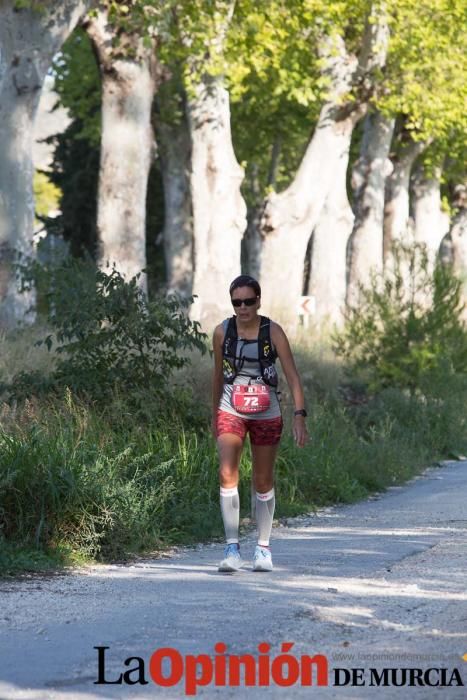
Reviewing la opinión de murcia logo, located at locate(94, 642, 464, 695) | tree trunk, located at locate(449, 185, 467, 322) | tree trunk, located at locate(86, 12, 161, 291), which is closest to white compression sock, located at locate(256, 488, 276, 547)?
la opinión de murcia logo, located at locate(94, 642, 464, 695)

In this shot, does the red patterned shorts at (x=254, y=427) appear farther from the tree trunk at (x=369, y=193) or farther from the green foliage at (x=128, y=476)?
the tree trunk at (x=369, y=193)

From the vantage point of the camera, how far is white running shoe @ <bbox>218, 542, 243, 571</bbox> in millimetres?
10742

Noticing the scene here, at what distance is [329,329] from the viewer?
29.8m

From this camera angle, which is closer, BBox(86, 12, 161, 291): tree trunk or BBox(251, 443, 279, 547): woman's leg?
BBox(251, 443, 279, 547): woman's leg

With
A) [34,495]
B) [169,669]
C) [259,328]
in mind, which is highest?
[259,328]

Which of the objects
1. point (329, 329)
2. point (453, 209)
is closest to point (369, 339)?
point (329, 329)

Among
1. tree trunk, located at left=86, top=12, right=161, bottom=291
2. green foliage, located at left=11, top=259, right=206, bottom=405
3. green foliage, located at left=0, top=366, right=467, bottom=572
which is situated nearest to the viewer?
green foliage, located at left=0, top=366, right=467, bottom=572

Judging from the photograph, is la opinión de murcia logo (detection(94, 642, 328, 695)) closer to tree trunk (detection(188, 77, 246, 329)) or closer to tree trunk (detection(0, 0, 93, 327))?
tree trunk (detection(0, 0, 93, 327))

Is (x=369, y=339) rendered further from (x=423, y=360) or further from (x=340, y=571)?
(x=340, y=571)

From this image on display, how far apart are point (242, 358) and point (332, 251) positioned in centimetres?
2873

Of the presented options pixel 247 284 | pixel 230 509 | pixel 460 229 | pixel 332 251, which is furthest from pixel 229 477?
pixel 460 229

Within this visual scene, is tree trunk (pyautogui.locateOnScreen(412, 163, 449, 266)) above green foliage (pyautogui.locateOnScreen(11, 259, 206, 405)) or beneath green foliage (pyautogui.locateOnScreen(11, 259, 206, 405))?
above

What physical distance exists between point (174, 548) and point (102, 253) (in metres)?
15.0

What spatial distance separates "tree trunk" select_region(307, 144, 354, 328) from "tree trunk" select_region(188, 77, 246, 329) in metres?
7.23
